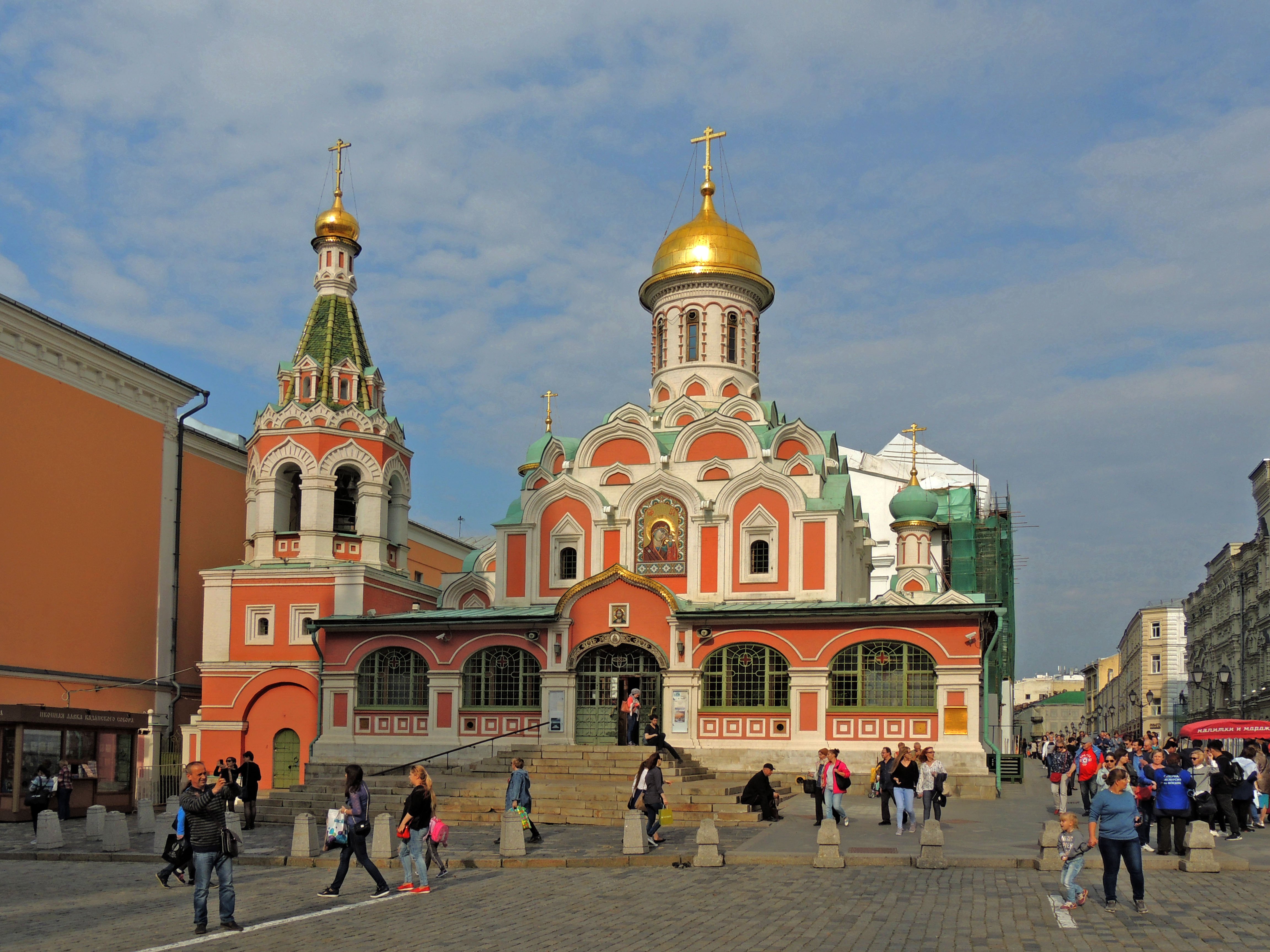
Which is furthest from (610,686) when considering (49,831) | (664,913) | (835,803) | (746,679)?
(664,913)

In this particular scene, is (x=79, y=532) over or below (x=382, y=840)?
over

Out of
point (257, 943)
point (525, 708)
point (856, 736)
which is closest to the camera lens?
point (257, 943)

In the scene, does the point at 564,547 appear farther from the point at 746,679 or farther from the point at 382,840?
the point at 382,840

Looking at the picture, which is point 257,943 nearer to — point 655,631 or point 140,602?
point 655,631

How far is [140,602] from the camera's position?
32781mm

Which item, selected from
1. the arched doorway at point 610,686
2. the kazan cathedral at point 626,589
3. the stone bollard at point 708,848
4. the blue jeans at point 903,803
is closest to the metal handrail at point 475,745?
the kazan cathedral at point 626,589

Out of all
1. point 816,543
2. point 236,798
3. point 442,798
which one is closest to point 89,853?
point 236,798

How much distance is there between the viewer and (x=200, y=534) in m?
35.8

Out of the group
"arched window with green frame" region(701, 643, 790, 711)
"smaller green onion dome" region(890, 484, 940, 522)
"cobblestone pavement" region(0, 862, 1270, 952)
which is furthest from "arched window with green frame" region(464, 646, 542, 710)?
"cobblestone pavement" region(0, 862, 1270, 952)

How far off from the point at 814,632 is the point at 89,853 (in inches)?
584

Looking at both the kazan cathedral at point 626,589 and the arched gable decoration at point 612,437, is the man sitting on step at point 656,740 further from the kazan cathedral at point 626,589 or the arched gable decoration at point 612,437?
the arched gable decoration at point 612,437

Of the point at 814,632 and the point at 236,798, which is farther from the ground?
the point at 814,632

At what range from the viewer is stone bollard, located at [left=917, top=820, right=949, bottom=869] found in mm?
15617

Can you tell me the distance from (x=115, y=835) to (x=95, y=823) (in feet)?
2.36
